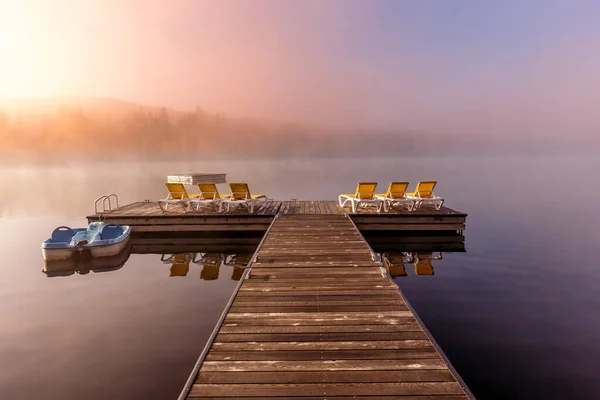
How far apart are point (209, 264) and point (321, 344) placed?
28.8 ft

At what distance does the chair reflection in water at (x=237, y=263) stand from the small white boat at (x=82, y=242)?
13.1 feet

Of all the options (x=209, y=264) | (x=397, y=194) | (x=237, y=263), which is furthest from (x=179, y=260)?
(x=397, y=194)

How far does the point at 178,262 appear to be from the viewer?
41.0ft

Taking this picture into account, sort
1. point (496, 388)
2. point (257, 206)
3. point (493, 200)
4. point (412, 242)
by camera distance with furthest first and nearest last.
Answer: point (493, 200) → point (257, 206) → point (412, 242) → point (496, 388)

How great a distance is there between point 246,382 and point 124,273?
9.67 metres

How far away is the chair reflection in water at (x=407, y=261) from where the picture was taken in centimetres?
1105

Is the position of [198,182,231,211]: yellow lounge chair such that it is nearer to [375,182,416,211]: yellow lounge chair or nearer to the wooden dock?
the wooden dock

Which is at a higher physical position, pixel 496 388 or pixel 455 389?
pixel 455 389

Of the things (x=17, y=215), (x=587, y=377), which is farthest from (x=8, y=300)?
(x=17, y=215)

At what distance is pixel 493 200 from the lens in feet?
107

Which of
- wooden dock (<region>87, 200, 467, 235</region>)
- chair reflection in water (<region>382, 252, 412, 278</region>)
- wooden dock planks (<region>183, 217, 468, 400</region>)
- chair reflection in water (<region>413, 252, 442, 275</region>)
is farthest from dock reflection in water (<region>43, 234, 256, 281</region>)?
chair reflection in water (<region>413, 252, 442, 275</region>)

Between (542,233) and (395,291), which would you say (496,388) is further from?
(542,233)

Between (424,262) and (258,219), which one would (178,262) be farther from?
(424,262)

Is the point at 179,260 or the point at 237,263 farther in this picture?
the point at 179,260
